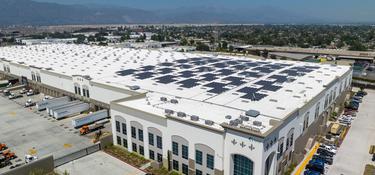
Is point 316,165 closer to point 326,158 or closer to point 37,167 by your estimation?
Answer: point 326,158

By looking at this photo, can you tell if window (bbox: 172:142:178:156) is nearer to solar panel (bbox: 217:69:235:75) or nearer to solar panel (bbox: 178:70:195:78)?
solar panel (bbox: 178:70:195:78)

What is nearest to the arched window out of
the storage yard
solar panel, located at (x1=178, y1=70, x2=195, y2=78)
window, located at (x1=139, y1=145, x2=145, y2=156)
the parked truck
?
window, located at (x1=139, y1=145, x2=145, y2=156)

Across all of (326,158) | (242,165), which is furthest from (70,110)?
(326,158)

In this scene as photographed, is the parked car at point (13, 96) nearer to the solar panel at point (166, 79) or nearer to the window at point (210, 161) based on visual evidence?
the solar panel at point (166, 79)

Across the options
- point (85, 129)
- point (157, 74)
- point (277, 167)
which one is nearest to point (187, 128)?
point (277, 167)

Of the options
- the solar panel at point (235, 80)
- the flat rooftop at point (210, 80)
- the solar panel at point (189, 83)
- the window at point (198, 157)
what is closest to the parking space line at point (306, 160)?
the flat rooftop at point (210, 80)

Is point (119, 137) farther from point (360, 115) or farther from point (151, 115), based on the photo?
point (360, 115)
